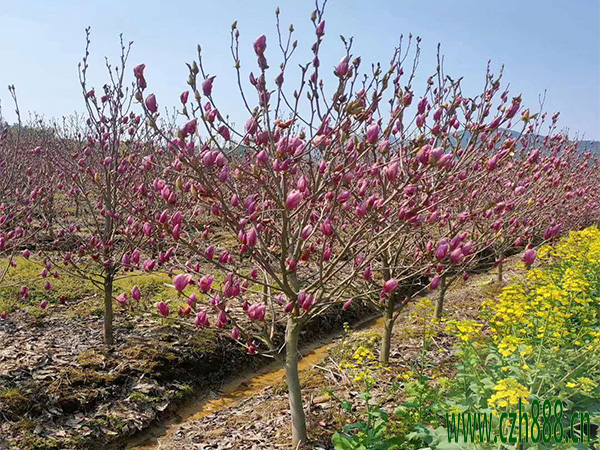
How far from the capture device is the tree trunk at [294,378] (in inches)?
128

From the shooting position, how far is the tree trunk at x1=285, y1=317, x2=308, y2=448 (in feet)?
10.6

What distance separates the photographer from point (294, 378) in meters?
3.26

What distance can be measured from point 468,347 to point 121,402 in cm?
326

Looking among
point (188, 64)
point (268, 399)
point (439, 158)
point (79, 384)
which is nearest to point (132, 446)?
point (79, 384)

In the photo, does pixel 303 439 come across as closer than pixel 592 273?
Yes

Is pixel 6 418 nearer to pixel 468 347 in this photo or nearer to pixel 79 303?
pixel 79 303

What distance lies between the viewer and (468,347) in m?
3.44

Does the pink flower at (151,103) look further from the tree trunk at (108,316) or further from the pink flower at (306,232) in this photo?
the tree trunk at (108,316)

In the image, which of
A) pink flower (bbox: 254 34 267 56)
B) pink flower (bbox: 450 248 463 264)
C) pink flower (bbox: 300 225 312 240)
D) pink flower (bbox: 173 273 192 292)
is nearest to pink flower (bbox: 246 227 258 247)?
pink flower (bbox: 173 273 192 292)

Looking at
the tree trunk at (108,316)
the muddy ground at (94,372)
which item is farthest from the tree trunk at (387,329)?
the tree trunk at (108,316)

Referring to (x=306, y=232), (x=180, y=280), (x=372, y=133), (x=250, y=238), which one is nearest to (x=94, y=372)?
(x=180, y=280)

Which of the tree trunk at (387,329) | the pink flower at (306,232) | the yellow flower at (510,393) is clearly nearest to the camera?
the yellow flower at (510,393)

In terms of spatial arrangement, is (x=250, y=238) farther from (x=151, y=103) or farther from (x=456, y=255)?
(x=456, y=255)

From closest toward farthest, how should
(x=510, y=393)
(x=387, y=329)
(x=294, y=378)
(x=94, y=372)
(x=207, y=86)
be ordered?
1. (x=510, y=393)
2. (x=207, y=86)
3. (x=294, y=378)
4. (x=94, y=372)
5. (x=387, y=329)
